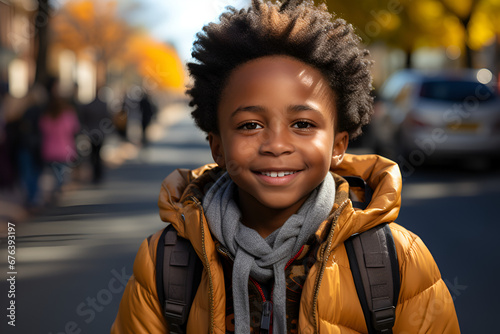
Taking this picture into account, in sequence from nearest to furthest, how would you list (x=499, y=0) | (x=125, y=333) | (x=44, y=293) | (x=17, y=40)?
(x=125, y=333) < (x=44, y=293) < (x=499, y=0) < (x=17, y=40)

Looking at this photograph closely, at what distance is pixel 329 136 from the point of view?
2.14 meters

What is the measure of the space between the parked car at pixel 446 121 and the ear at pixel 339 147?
31.8ft

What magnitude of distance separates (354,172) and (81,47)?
125ft

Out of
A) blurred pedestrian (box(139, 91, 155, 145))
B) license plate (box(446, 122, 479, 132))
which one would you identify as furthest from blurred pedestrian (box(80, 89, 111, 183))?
blurred pedestrian (box(139, 91, 155, 145))

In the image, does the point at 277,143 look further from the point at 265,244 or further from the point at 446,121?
the point at 446,121

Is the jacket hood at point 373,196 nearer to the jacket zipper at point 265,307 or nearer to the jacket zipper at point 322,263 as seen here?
the jacket zipper at point 322,263

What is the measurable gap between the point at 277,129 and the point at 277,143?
0.15 ft

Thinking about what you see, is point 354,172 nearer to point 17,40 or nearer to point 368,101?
point 368,101

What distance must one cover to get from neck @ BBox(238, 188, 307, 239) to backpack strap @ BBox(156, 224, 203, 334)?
25 centimetres

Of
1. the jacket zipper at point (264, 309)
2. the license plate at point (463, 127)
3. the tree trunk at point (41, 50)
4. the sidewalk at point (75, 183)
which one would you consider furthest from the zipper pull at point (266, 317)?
the tree trunk at point (41, 50)

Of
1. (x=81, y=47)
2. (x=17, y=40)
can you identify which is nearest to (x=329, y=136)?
(x=17, y=40)

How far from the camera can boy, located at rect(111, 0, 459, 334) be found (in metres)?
2.01

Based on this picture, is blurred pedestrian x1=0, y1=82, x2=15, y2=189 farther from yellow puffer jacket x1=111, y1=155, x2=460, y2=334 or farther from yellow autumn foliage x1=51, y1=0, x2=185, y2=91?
yellow autumn foliage x1=51, y1=0, x2=185, y2=91

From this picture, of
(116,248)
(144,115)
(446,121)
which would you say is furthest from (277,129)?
(144,115)
